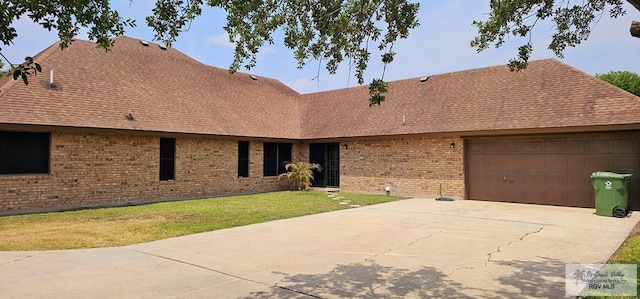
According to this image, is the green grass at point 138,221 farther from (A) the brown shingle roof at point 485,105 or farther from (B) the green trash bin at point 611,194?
(B) the green trash bin at point 611,194

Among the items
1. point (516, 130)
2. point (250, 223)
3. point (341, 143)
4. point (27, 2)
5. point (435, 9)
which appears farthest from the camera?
point (341, 143)

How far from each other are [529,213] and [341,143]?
1004cm

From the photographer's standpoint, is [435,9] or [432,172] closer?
[435,9]

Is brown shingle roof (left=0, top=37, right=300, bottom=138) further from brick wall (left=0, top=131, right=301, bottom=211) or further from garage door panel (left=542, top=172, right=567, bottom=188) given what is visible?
garage door panel (left=542, top=172, right=567, bottom=188)

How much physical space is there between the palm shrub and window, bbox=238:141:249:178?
177cm

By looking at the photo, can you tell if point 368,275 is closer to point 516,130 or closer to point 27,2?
point 27,2

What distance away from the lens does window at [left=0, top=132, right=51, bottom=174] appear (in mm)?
12047

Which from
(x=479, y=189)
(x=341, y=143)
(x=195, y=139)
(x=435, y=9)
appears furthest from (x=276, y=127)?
(x=435, y=9)

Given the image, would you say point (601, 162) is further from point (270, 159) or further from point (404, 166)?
point (270, 159)

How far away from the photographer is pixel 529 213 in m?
12.0

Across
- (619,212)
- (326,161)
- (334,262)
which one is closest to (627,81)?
(326,161)

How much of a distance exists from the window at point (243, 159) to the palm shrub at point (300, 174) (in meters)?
1.77

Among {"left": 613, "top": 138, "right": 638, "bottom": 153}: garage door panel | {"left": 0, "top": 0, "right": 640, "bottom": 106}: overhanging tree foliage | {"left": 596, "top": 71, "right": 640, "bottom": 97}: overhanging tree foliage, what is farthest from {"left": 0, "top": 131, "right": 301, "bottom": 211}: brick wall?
{"left": 596, "top": 71, "right": 640, "bottom": 97}: overhanging tree foliage

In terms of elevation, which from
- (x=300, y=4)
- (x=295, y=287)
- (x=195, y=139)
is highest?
(x=300, y=4)
